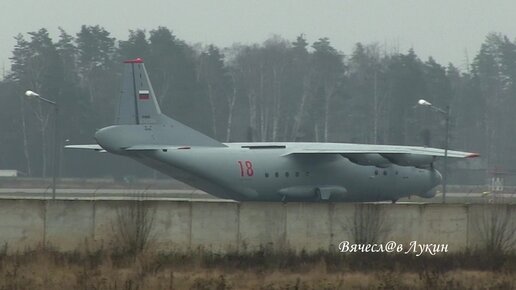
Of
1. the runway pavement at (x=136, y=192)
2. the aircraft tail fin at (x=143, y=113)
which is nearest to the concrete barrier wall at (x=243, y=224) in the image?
the aircraft tail fin at (x=143, y=113)

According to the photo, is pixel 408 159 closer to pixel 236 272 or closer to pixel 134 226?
pixel 134 226

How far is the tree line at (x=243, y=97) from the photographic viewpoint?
339 ft

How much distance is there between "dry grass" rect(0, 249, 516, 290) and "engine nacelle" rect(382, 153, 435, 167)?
50.5 feet

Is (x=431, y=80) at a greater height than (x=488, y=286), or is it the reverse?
(x=431, y=80)

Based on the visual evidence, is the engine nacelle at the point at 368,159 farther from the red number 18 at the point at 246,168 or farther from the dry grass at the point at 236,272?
the dry grass at the point at 236,272

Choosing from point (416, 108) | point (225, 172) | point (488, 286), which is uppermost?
point (416, 108)

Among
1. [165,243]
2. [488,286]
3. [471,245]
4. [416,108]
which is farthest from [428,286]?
[416,108]

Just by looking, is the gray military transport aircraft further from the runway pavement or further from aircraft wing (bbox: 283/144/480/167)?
the runway pavement

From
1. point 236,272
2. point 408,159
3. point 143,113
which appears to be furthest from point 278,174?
point 236,272

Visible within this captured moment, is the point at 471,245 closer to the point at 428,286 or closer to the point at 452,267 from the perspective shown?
the point at 452,267

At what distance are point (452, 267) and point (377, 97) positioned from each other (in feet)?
269

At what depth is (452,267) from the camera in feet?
114

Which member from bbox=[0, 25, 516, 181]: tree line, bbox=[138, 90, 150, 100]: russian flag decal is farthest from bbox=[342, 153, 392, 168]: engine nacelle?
bbox=[0, 25, 516, 181]: tree line

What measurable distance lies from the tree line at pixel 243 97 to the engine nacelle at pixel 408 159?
45.7m
